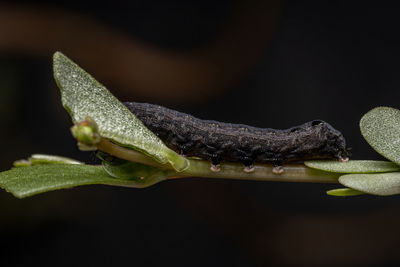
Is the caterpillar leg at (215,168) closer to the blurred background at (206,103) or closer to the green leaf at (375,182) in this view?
the green leaf at (375,182)

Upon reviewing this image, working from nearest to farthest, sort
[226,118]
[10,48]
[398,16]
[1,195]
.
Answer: [10,48] < [1,195] < [398,16] < [226,118]

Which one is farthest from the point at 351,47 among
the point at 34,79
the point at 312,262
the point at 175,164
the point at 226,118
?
the point at 175,164

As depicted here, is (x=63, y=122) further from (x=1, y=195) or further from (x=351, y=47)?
(x=351, y=47)

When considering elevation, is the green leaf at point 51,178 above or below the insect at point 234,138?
below

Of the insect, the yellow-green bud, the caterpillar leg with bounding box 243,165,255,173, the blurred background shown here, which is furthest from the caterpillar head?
the blurred background

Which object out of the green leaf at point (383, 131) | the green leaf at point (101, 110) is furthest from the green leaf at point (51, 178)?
the green leaf at point (383, 131)

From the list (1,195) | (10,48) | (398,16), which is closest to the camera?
(10,48)

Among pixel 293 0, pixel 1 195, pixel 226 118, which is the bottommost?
pixel 1 195
